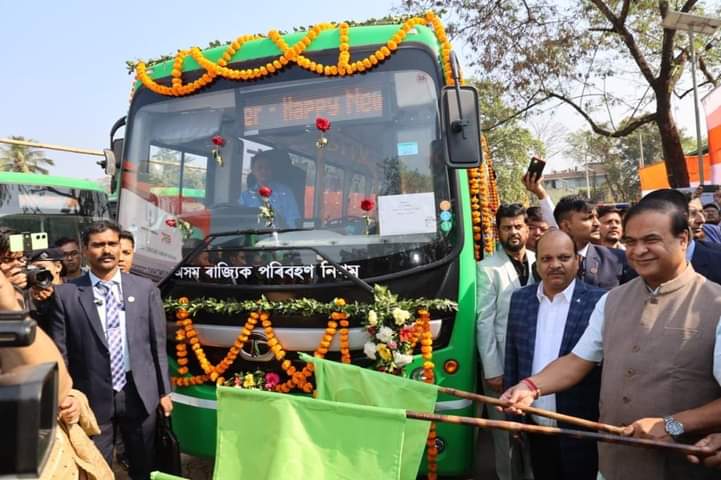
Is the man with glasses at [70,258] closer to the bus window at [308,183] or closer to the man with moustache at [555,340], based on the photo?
the bus window at [308,183]

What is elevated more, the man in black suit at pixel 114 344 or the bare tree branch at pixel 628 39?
the bare tree branch at pixel 628 39

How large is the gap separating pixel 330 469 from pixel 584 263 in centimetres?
235

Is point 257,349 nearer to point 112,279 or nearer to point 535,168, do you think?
point 112,279

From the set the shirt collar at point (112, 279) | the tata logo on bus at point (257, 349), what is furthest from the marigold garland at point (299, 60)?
the tata logo on bus at point (257, 349)

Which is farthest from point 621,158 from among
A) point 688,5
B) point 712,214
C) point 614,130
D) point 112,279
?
point 112,279

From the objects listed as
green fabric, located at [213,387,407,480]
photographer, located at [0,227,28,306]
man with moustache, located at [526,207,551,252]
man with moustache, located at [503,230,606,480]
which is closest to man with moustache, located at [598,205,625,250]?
man with moustache, located at [526,207,551,252]

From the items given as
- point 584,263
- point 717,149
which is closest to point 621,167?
point 717,149

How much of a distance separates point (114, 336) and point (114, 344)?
44 mm

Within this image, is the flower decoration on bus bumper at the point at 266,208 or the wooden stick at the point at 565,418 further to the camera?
the flower decoration on bus bumper at the point at 266,208

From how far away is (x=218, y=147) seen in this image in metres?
3.51

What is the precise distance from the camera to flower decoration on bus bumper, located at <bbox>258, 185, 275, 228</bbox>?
332cm

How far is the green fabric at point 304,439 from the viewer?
1846 mm

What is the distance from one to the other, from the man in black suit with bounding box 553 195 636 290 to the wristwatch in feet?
5.06

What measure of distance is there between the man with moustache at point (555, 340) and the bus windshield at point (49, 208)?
9.14m
